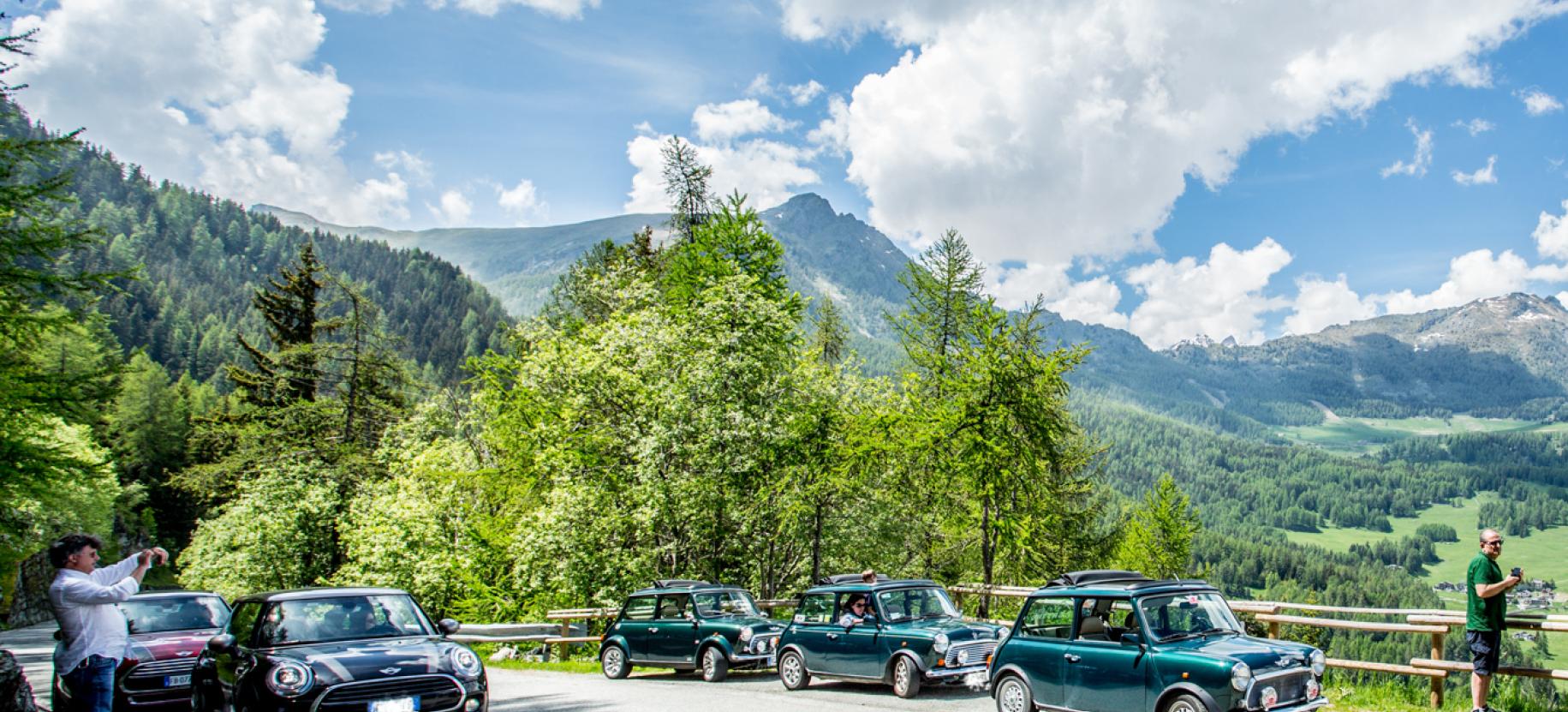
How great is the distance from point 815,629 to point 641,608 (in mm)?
4876

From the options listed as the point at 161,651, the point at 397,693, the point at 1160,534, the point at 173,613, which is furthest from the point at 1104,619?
the point at 1160,534

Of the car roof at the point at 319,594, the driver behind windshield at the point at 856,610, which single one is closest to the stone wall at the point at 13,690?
the car roof at the point at 319,594

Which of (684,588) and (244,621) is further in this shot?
(684,588)

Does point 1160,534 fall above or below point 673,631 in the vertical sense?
below

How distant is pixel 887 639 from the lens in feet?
46.5

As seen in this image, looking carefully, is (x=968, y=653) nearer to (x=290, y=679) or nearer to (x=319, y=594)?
(x=319, y=594)

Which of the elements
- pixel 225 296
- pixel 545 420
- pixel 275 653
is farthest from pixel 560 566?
pixel 225 296

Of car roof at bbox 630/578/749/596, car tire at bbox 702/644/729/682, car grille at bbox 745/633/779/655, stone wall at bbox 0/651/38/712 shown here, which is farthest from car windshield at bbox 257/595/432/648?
car roof at bbox 630/578/749/596

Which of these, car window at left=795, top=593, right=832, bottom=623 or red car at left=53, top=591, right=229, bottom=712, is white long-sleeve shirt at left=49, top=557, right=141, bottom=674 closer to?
red car at left=53, top=591, right=229, bottom=712

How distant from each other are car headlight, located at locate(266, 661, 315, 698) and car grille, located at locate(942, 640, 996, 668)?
8.53 metres

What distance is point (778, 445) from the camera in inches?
1005

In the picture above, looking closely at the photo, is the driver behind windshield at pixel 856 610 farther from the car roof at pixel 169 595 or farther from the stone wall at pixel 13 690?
the stone wall at pixel 13 690

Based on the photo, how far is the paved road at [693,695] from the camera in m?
13.1

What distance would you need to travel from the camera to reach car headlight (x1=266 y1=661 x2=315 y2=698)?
894cm
